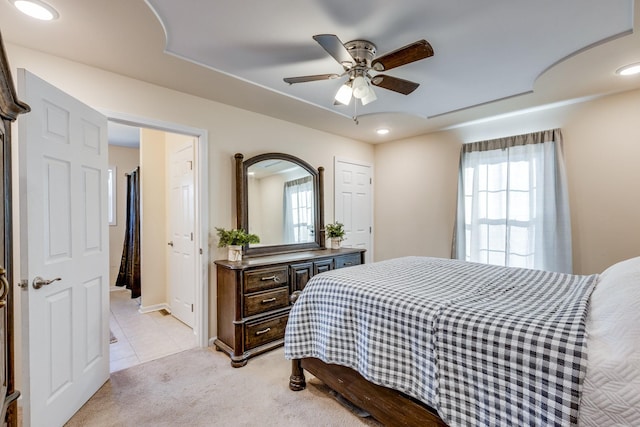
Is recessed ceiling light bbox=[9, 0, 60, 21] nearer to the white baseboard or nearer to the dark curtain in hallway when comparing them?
the dark curtain in hallway

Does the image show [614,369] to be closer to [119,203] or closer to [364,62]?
[364,62]

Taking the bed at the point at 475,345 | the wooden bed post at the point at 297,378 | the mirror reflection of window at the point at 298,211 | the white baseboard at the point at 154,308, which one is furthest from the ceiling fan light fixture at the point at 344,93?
the white baseboard at the point at 154,308

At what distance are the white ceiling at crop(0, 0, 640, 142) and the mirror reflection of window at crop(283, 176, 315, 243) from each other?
3.58 ft

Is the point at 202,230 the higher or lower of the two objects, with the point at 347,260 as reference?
higher

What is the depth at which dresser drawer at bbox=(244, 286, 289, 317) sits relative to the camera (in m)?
2.61

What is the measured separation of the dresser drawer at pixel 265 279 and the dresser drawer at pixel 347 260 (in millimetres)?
716

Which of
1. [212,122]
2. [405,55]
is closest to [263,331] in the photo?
[212,122]

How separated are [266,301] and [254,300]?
122 millimetres

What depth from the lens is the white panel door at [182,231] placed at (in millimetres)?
3230

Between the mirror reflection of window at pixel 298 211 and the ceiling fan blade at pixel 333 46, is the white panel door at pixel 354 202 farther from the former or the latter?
the ceiling fan blade at pixel 333 46

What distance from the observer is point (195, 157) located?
2879mm

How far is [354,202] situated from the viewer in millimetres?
4441

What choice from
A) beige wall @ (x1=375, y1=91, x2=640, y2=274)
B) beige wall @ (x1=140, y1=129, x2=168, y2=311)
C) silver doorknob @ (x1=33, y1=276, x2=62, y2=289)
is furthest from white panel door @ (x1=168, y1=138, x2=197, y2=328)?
beige wall @ (x1=375, y1=91, x2=640, y2=274)

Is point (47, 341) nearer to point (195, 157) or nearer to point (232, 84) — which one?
point (195, 157)
